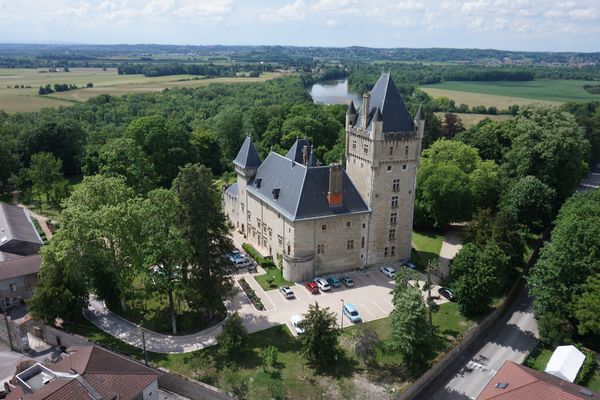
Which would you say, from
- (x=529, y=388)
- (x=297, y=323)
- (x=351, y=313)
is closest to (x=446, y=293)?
(x=351, y=313)

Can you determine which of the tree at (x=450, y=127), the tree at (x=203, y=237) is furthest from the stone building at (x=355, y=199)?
the tree at (x=450, y=127)

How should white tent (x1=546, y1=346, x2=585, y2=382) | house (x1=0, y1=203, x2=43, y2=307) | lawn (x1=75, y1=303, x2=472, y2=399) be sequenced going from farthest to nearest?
house (x1=0, y1=203, x2=43, y2=307), white tent (x1=546, y1=346, x2=585, y2=382), lawn (x1=75, y1=303, x2=472, y2=399)

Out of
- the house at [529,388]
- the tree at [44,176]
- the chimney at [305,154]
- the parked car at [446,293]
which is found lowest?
the parked car at [446,293]

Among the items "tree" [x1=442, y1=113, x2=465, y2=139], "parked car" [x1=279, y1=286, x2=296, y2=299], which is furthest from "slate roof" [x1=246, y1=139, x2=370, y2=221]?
"tree" [x1=442, y1=113, x2=465, y2=139]

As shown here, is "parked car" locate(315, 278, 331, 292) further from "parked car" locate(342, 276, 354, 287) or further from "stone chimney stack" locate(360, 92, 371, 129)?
"stone chimney stack" locate(360, 92, 371, 129)

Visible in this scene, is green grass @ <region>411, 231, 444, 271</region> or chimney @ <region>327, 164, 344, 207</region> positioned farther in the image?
green grass @ <region>411, 231, 444, 271</region>

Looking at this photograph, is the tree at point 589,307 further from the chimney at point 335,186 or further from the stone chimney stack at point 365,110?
the stone chimney stack at point 365,110
